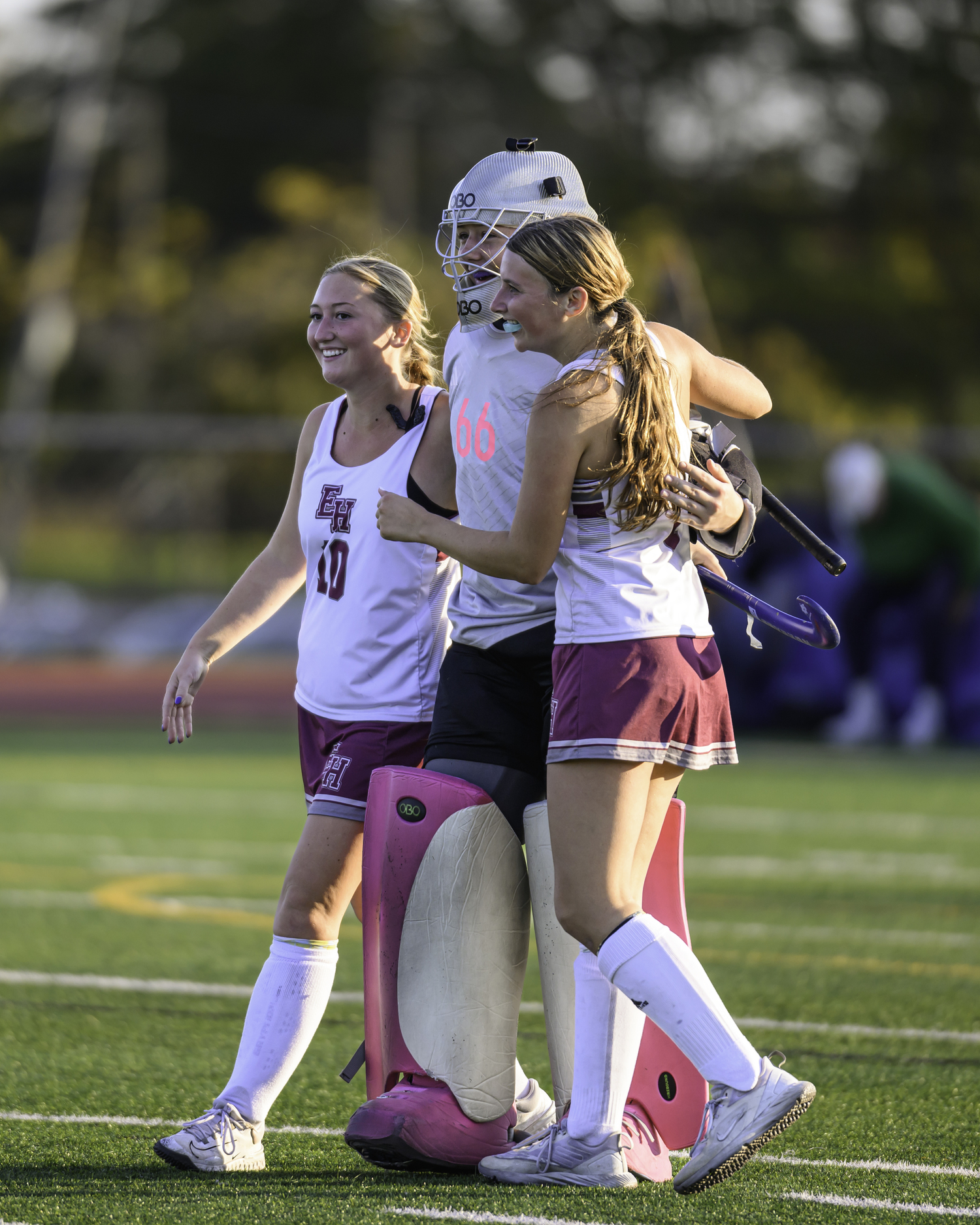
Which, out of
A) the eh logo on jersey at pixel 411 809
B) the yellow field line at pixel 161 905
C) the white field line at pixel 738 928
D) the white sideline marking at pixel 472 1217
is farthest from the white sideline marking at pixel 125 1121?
the white field line at pixel 738 928

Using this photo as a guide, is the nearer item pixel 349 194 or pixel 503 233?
pixel 503 233

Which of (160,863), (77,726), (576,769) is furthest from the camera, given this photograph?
(77,726)

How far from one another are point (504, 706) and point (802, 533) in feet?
2.54

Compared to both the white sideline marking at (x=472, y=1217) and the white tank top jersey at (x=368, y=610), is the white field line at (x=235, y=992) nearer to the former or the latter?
the white tank top jersey at (x=368, y=610)

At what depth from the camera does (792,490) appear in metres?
18.2

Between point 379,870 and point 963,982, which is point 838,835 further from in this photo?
point 379,870

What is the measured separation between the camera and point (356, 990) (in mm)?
6004

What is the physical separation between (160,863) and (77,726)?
28.6ft

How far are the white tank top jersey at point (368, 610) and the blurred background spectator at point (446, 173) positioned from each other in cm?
1721

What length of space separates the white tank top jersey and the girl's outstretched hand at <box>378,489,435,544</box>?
33 centimetres

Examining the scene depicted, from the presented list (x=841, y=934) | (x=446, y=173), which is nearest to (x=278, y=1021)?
(x=841, y=934)

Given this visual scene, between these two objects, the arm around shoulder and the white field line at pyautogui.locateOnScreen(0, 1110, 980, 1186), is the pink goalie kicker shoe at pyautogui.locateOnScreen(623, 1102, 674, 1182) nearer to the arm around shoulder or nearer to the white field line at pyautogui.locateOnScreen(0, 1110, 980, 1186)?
the white field line at pyautogui.locateOnScreen(0, 1110, 980, 1186)

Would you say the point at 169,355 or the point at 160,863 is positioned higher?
the point at 169,355

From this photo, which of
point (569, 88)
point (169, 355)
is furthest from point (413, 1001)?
point (569, 88)
